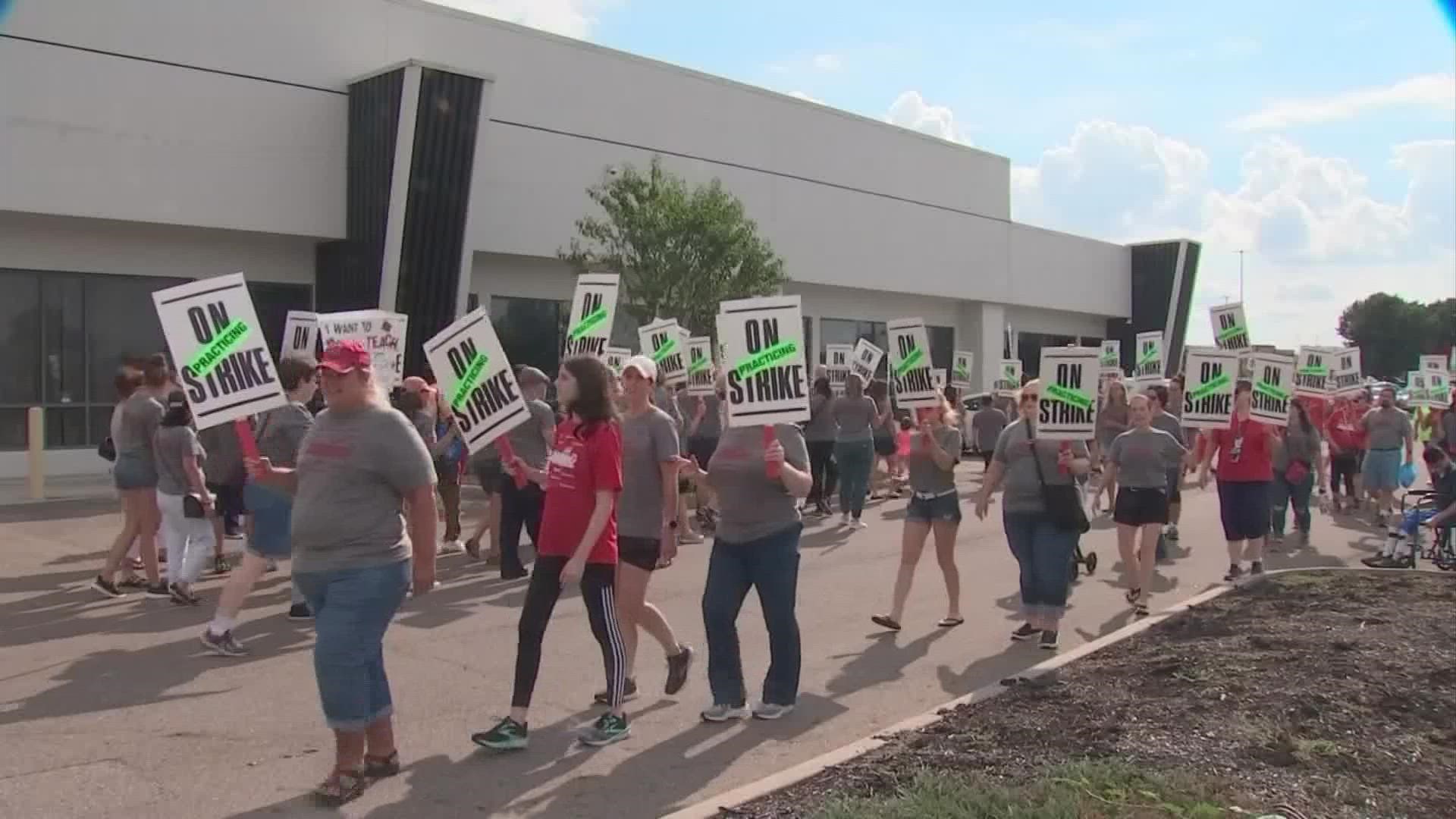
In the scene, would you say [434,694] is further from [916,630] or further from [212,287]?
[916,630]

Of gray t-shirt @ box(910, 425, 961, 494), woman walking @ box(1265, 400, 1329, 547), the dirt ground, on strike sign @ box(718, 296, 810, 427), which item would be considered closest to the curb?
the dirt ground

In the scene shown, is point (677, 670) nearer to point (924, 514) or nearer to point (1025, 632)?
point (924, 514)

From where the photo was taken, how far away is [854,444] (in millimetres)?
14844

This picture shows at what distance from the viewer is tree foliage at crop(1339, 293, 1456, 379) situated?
87.9 meters

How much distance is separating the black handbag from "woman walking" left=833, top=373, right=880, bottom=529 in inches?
263

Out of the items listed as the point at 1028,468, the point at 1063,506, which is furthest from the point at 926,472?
the point at 1063,506

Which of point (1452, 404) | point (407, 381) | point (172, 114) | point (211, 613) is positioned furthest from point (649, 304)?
point (211, 613)

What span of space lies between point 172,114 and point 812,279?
16355 millimetres

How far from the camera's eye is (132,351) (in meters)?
21.0

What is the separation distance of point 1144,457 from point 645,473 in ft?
16.3

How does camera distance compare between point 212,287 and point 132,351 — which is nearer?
point 212,287

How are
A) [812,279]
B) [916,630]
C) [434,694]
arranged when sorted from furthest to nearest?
[812,279]
[916,630]
[434,694]

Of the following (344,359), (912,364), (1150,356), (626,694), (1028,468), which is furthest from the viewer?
(1150,356)

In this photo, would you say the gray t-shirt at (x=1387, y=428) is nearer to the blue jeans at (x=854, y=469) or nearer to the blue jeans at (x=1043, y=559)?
the blue jeans at (x=854, y=469)
